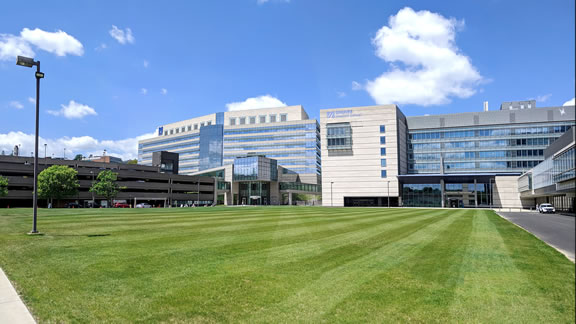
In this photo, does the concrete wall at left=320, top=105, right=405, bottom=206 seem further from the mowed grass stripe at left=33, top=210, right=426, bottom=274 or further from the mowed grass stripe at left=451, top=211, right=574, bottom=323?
the mowed grass stripe at left=451, top=211, right=574, bottom=323

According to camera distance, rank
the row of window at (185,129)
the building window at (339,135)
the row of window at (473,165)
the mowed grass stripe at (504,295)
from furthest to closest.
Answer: the row of window at (185,129), the building window at (339,135), the row of window at (473,165), the mowed grass stripe at (504,295)

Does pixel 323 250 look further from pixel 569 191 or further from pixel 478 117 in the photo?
pixel 478 117

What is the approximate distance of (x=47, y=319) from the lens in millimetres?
7109

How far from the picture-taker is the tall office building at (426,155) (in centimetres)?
10525

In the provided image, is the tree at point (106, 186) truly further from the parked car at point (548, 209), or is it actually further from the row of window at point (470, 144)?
the parked car at point (548, 209)

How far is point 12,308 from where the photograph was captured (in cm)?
767

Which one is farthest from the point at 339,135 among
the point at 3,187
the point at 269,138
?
the point at 3,187

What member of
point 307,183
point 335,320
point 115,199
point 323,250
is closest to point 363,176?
point 307,183

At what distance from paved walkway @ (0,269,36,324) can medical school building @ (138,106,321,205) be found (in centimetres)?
11860

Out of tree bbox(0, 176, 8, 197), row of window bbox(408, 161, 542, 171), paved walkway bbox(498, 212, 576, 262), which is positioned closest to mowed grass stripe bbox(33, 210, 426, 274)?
paved walkway bbox(498, 212, 576, 262)

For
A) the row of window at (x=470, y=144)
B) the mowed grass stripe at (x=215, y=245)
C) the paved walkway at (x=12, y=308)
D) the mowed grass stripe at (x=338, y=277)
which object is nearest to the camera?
the paved walkway at (x=12, y=308)

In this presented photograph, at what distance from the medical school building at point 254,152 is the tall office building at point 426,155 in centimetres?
2528

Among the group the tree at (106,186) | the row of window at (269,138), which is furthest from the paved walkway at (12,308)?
the row of window at (269,138)

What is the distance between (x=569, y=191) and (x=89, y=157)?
584ft
